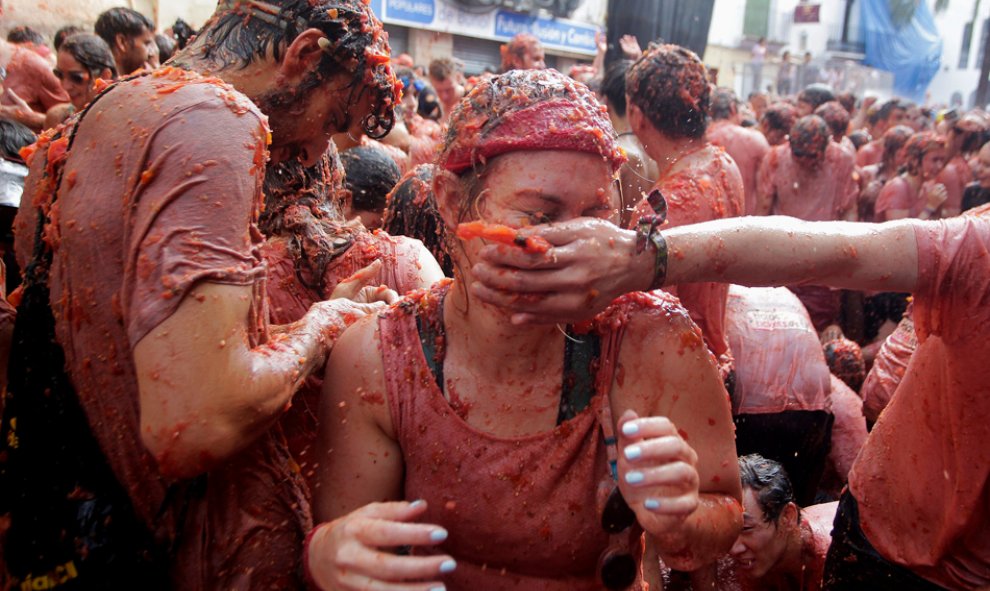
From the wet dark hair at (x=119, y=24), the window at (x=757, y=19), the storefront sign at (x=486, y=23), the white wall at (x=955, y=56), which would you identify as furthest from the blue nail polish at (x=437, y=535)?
the white wall at (x=955, y=56)

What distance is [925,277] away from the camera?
1.91m

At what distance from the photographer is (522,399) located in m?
1.96

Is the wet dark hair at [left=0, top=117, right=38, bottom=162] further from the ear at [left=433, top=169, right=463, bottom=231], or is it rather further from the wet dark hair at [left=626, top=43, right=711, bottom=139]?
the wet dark hair at [left=626, top=43, right=711, bottom=139]

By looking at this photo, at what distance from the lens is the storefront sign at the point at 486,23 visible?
2211cm

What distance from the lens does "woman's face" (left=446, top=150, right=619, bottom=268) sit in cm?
177

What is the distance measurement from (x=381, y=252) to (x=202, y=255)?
1.10m

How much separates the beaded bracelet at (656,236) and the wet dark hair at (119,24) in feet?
20.8

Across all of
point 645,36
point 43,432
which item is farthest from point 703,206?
point 645,36

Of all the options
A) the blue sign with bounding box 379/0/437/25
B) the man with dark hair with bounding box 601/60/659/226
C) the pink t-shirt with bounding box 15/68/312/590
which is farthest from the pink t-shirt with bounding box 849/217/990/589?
the blue sign with bounding box 379/0/437/25

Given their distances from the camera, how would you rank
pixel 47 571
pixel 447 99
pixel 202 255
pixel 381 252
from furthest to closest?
pixel 447 99
pixel 381 252
pixel 47 571
pixel 202 255

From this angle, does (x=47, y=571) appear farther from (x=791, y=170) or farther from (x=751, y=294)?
(x=791, y=170)

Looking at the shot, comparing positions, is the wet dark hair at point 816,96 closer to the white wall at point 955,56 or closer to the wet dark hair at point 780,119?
the wet dark hair at point 780,119

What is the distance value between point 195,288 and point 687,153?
337cm

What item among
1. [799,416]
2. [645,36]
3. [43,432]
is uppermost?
[645,36]
